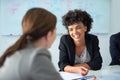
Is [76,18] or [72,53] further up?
[76,18]

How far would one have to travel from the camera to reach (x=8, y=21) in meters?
3.31

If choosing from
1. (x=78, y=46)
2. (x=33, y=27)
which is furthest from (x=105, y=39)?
(x=33, y=27)

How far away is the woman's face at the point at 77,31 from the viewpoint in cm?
232

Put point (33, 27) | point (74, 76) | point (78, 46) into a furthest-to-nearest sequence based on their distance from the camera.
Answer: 1. point (78, 46)
2. point (74, 76)
3. point (33, 27)

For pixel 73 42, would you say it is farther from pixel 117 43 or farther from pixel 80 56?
pixel 117 43

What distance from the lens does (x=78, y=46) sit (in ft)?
8.02

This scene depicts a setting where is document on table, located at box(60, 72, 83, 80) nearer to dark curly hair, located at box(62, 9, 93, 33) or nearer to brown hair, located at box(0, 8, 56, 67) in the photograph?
dark curly hair, located at box(62, 9, 93, 33)

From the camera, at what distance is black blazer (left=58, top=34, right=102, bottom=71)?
2.30 meters

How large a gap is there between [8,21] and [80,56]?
145 centimetres

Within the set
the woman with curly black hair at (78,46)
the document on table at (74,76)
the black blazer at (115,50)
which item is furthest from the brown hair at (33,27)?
the black blazer at (115,50)

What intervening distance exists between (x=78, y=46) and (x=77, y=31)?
0.21 metres

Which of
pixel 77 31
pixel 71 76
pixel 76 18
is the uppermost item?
pixel 76 18

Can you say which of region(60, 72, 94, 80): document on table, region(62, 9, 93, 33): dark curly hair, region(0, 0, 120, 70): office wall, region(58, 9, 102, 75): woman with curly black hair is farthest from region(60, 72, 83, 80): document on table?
region(0, 0, 120, 70): office wall

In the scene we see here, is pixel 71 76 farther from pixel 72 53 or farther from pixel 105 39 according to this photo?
pixel 105 39
